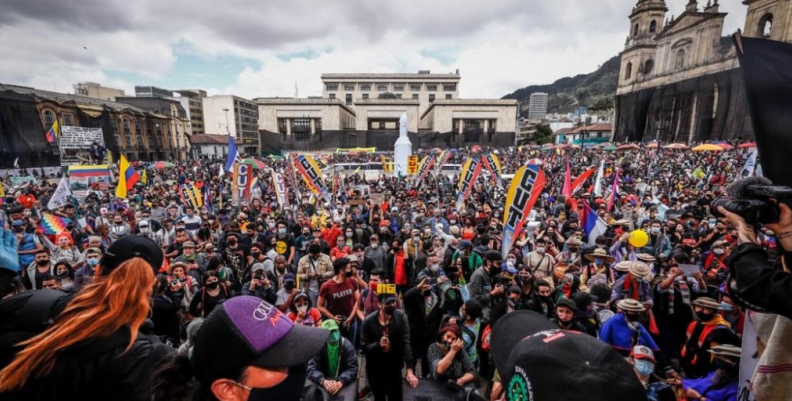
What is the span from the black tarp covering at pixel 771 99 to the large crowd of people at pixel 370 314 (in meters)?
0.36

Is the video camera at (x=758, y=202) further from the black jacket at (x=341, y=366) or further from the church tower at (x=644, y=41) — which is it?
the church tower at (x=644, y=41)

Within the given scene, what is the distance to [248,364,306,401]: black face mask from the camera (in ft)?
3.95

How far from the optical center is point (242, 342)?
114cm

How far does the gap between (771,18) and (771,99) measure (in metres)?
51.3

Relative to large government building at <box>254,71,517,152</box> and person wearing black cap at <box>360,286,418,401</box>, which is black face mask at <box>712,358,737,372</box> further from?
large government building at <box>254,71,517,152</box>

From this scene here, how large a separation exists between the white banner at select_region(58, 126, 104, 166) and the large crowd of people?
11.5m

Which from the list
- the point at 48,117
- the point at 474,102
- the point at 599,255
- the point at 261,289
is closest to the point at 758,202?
the point at 599,255

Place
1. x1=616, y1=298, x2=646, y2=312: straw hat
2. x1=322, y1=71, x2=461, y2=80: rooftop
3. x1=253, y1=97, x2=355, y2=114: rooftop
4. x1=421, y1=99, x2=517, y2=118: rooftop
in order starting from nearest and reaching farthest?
x1=616, y1=298, x2=646, y2=312: straw hat < x1=253, y1=97, x2=355, y2=114: rooftop < x1=421, y1=99, x2=517, y2=118: rooftop < x1=322, y1=71, x2=461, y2=80: rooftop

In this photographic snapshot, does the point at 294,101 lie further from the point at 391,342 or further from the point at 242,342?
the point at 242,342

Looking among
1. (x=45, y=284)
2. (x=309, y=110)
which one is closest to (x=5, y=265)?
(x=45, y=284)

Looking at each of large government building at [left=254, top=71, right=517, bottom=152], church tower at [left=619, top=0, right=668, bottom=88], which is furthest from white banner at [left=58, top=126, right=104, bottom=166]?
church tower at [left=619, top=0, right=668, bottom=88]

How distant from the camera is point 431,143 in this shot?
2213 inches

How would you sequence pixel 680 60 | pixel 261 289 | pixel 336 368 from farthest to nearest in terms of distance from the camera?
1. pixel 680 60
2. pixel 261 289
3. pixel 336 368

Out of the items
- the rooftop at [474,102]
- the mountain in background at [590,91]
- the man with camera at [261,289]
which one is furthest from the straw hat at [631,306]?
the mountain in background at [590,91]
